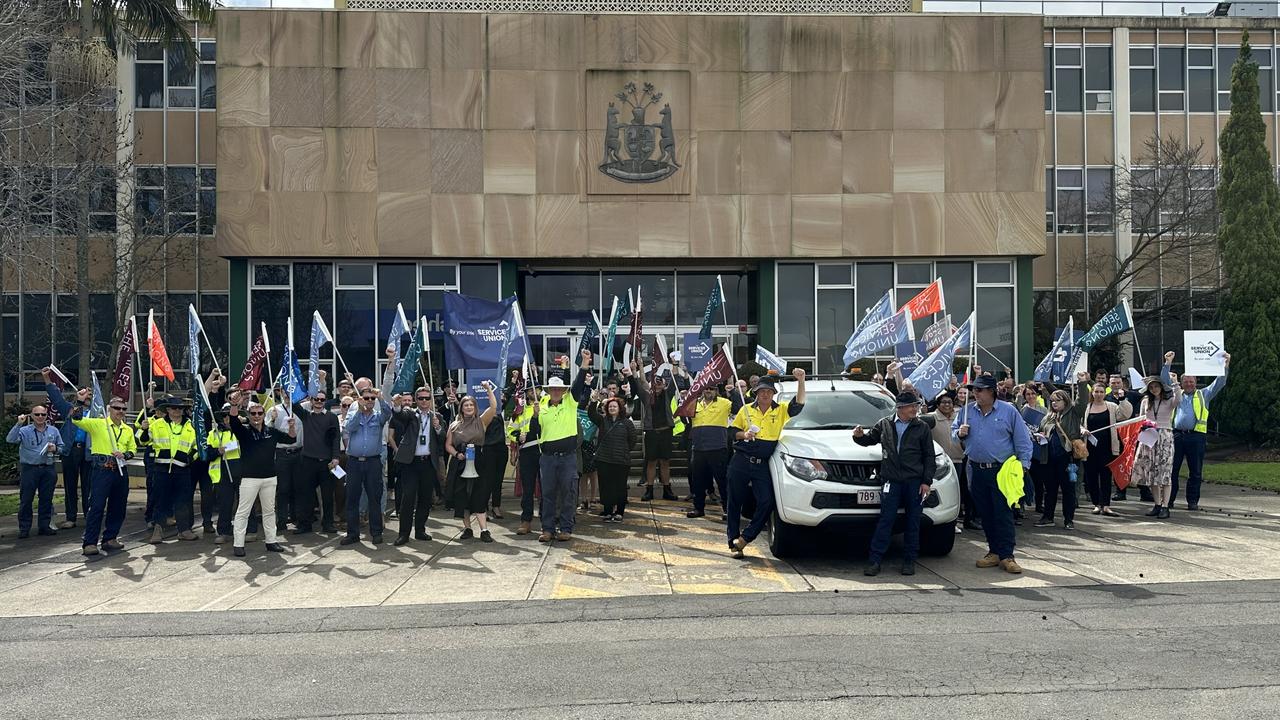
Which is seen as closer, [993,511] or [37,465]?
[993,511]

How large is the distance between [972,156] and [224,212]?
1797 cm

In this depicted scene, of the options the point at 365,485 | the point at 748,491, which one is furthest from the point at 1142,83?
the point at 365,485

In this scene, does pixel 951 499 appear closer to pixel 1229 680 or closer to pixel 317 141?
pixel 1229 680

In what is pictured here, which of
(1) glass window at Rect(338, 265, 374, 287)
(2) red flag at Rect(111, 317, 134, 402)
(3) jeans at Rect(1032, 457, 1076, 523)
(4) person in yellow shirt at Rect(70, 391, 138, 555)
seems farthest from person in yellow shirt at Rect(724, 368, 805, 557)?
(1) glass window at Rect(338, 265, 374, 287)

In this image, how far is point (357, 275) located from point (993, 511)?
1874 centimetres

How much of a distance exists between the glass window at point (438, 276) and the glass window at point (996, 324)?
1307cm

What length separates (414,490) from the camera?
481 inches

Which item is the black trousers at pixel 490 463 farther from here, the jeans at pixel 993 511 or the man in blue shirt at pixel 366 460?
the jeans at pixel 993 511

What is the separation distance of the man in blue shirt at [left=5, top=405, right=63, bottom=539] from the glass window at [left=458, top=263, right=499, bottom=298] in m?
12.3

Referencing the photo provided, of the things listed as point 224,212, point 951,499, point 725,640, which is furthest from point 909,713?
point 224,212

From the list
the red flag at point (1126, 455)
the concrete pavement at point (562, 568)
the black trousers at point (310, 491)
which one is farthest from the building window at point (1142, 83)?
the black trousers at point (310, 491)

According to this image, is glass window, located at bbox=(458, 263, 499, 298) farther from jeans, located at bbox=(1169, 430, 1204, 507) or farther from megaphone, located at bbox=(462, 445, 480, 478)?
jeans, located at bbox=(1169, 430, 1204, 507)

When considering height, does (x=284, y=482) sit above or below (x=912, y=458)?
below

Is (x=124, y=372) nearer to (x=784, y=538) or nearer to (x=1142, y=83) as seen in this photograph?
(x=784, y=538)
